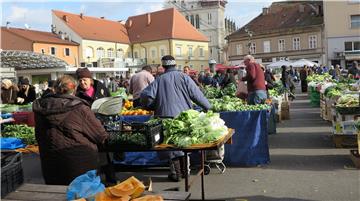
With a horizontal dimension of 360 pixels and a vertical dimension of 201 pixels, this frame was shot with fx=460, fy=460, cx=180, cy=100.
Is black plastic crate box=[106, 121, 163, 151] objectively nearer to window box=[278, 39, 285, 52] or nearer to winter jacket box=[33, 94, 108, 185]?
winter jacket box=[33, 94, 108, 185]

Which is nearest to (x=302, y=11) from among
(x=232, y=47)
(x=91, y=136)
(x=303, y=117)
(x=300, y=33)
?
(x=300, y=33)

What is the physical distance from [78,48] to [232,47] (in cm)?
2268

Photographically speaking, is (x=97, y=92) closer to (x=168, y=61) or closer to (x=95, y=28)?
(x=168, y=61)

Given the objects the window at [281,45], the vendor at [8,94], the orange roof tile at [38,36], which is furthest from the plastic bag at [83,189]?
the window at [281,45]

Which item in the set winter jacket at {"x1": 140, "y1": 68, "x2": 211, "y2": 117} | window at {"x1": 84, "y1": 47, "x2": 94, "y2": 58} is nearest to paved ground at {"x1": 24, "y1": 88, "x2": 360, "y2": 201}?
winter jacket at {"x1": 140, "y1": 68, "x2": 211, "y2": 117}

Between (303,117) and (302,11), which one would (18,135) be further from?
(302,11)

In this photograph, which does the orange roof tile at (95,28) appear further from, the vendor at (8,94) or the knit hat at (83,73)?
the knit hat at (83,73)

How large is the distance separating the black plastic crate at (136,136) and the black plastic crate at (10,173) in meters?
1.48

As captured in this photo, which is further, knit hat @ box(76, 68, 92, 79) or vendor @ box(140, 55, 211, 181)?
knit hat @ box(76, 68, 92, 79)

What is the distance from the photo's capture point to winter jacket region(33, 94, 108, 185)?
4.36 metres

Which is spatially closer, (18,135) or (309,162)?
(18,135)

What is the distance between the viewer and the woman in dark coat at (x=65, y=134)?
4367 mm

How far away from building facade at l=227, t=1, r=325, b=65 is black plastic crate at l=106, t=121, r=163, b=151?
184ft

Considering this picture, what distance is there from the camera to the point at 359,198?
570cm
